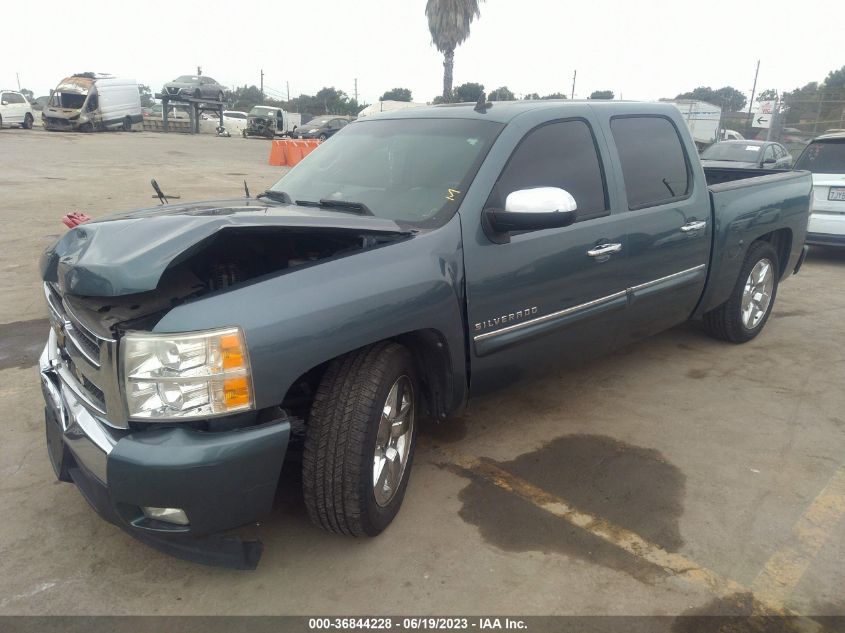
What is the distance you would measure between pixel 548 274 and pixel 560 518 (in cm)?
111

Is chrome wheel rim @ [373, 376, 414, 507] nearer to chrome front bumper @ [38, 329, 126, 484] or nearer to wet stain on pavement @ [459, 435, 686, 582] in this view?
wet stain on pavement @ [459, 435, 686, 582]

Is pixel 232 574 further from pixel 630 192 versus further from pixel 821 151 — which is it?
pixel 821 151

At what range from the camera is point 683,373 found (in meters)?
4.62

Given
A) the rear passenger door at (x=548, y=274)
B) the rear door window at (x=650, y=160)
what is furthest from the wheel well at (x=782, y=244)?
the rear passenger door at (x=548, y=274)

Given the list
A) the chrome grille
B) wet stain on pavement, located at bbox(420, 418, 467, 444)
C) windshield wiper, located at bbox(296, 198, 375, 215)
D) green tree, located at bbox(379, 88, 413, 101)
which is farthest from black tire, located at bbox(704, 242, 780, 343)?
green tree, located at bbox(379, 88, 413, 101)

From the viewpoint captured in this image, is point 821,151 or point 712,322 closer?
point 712,322

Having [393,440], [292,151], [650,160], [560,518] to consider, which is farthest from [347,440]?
[292,151]

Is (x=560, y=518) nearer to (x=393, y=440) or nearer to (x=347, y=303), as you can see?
(x=393, y=440)

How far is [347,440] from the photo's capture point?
2.41 m

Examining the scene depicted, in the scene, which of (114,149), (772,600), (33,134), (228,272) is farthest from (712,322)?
(33,134)

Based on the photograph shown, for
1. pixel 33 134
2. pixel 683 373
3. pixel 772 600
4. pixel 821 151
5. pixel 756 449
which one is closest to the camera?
pixel 772 600

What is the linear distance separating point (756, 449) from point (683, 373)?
112 centimetres

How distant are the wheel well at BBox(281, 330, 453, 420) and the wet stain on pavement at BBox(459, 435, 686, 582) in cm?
47

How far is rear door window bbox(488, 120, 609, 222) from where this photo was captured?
3.21 metres
